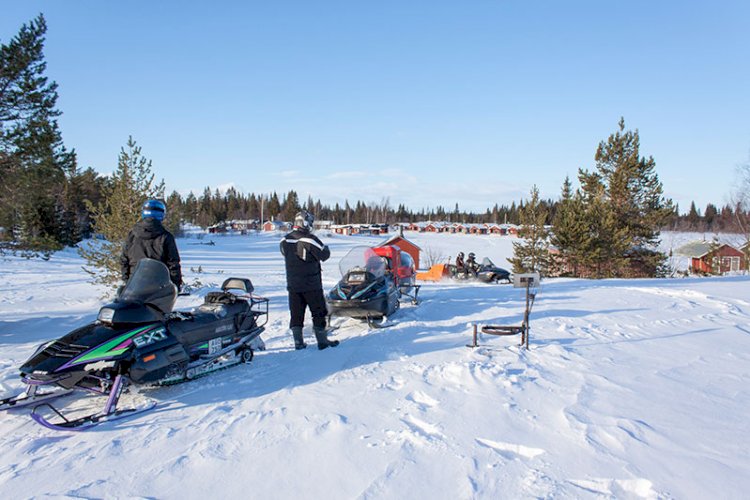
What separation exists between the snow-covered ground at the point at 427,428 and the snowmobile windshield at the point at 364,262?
1.58 meters

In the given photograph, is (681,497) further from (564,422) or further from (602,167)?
(602,167)

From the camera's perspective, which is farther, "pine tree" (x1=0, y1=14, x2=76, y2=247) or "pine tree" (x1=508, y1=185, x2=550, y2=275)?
"pine tree" (x1=508, y1=185, x2=550, y2=275)

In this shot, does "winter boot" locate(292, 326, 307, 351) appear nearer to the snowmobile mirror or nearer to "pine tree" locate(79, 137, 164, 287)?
the snowmobile mirror

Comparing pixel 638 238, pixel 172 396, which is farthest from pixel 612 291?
pixel 638 238

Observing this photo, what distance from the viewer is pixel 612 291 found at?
37.6 feet

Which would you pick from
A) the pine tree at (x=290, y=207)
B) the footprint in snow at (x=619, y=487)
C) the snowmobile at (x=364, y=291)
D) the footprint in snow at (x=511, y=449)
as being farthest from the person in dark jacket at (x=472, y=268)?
the pine tree at (x=290, y=207)

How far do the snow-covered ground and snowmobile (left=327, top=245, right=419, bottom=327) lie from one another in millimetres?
659

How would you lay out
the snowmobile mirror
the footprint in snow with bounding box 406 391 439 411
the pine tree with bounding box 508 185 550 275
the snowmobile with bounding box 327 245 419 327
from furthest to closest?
the pine tree with bounding box 508 185 550 275
the snowmobile with bounding box 327 245 419 327
the snowmobile mirror
the footprint in snow with bounding box 406 391 439 411

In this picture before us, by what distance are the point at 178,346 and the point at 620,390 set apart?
13.7 ft

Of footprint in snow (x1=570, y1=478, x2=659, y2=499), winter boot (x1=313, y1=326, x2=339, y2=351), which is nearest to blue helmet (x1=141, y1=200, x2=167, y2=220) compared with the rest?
winter boot (x1=313, y1=326, x2=339, y2=351)

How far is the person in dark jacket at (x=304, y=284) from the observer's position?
19.7ft

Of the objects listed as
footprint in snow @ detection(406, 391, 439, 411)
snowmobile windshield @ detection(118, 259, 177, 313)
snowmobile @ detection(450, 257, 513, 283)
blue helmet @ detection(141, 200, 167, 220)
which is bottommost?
snowmobile @ detection(450, 257, 513, 283)

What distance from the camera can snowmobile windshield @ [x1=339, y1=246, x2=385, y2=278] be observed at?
7863 mm

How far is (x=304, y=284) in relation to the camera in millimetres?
6047
